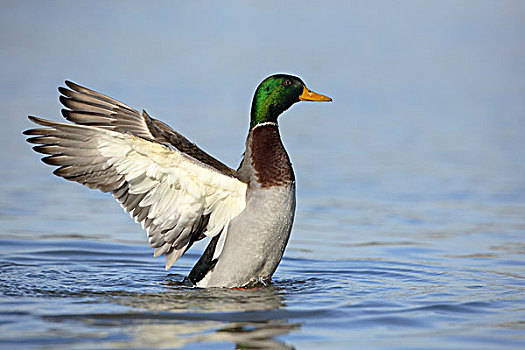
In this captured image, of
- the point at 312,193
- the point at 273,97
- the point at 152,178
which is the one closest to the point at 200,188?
the point at 152,178

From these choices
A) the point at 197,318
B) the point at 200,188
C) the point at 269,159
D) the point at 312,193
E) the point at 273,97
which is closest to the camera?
the point at 197,318

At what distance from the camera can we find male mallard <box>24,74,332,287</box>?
22.7 ft

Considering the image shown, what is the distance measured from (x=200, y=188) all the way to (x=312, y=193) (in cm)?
474

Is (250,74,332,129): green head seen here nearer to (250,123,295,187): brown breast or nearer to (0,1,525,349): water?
(250,123,295,187): brown breast

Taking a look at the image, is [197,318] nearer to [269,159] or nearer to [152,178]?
[152,178]

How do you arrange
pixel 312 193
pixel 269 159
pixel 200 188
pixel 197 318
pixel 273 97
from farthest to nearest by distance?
1. pixel 312 193
2. pixel 273 97
3. pixel 269 159
4. pixel 200 188
5. pixel 197 318

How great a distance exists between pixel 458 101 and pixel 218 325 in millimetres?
13216

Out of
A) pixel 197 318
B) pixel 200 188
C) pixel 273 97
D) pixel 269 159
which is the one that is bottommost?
pixel 197 318

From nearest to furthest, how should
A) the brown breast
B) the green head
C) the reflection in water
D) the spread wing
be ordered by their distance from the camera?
1. the reflection in water
2. the spread wing
3. the brown breast
4. the green head

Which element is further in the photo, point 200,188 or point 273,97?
point 273,97

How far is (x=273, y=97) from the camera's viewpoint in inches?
302

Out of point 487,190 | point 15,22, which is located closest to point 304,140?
point 487,190

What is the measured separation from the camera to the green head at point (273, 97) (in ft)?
25.0

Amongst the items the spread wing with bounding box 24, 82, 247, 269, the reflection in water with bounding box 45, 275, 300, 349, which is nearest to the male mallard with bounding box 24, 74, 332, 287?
the spread wing with bounding box 24, 82, 247, 269
